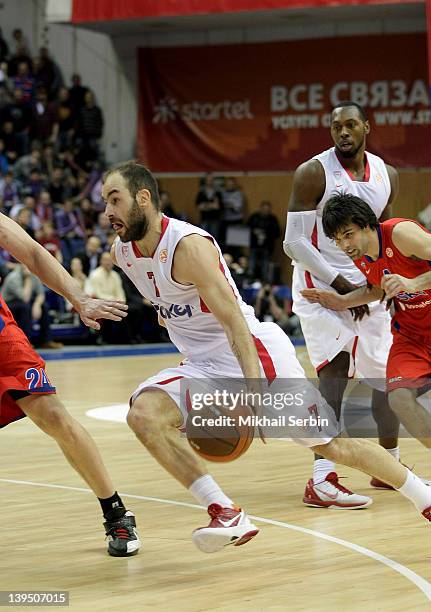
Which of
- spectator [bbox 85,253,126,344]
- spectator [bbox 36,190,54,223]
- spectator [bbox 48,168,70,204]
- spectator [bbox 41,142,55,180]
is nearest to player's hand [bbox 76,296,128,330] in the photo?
spectator [bbox 85,253,126,344]

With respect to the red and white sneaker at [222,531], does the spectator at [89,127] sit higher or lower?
higher

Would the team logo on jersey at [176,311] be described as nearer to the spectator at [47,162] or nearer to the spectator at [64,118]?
the spectator at [47,162]

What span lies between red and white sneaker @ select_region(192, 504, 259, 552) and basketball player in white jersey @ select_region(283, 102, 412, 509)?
177 centimetres

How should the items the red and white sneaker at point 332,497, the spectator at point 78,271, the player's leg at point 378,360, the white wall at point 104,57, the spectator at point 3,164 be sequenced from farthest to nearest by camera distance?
1. the white wall at point 104,57
2. the spectator at point 3,164
3. the spectator at point 78,271
4. the player's leg at point 378,360
5. the red and white sneaker at point 332,497

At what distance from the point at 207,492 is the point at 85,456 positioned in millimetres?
557

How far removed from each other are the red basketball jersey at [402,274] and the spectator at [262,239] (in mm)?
14898

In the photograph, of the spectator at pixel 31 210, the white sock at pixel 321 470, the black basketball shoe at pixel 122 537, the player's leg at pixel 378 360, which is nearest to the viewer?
the black basketball shoe at pixel 122 537

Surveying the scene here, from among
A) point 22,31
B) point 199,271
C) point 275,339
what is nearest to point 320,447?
point 275,339

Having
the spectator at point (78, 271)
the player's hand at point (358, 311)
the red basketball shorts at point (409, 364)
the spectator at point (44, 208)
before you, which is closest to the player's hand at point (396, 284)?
the red basketball shorts at point (409, 364)

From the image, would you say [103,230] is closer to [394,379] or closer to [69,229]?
[69,229]

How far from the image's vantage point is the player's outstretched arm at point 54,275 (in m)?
4.73

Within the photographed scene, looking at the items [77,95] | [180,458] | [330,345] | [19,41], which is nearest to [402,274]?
[330,345]

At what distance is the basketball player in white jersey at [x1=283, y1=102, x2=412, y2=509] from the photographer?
653cm

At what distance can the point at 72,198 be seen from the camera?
2059cm
